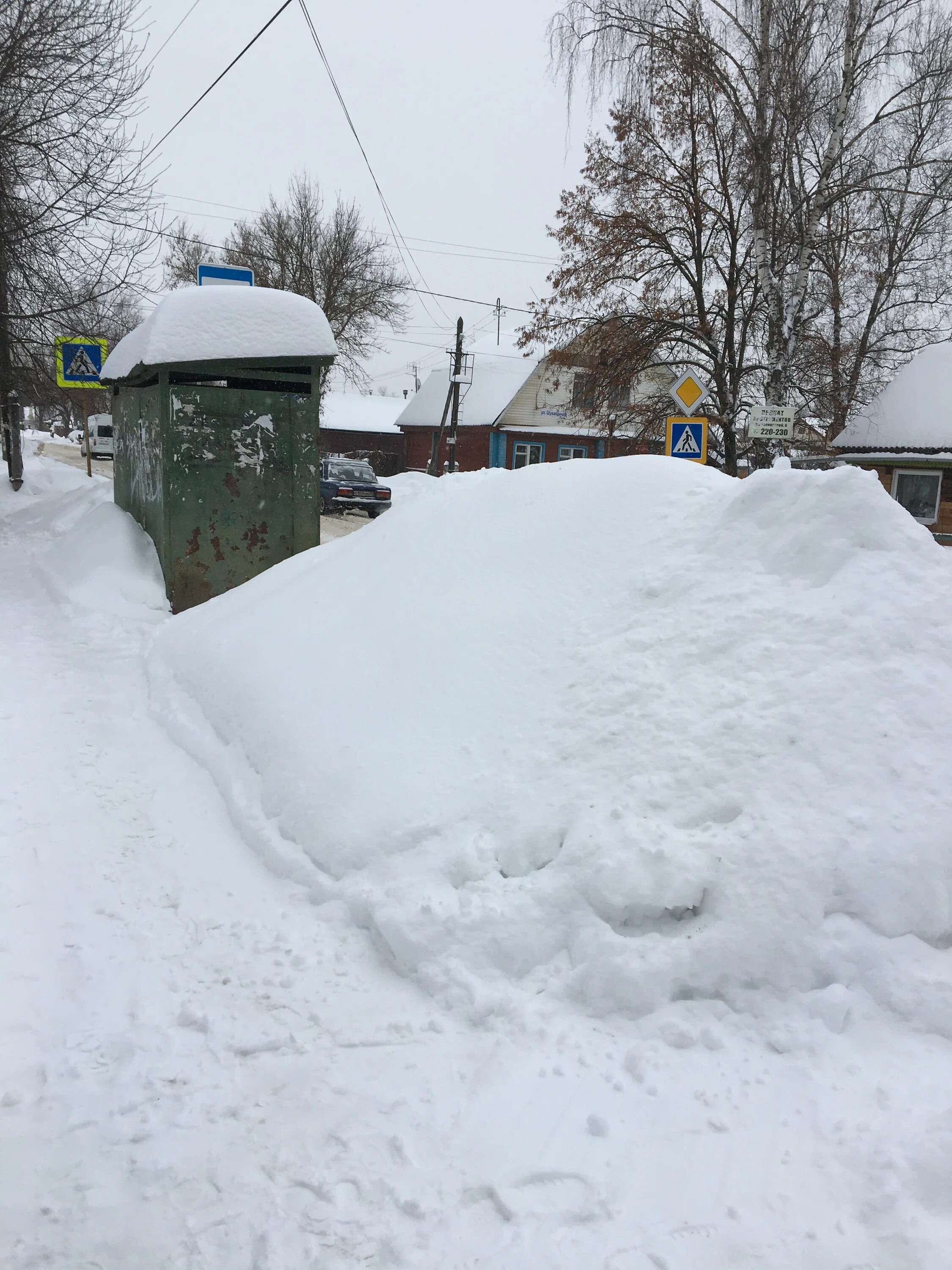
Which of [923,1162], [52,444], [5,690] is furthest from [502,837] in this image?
[52,444]

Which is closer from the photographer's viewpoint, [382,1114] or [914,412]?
[382,1114]

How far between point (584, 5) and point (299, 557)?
10.4 meters

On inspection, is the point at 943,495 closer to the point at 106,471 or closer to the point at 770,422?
the point at 770,422

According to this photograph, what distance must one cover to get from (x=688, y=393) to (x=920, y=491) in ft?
31.8

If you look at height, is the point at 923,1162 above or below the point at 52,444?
below

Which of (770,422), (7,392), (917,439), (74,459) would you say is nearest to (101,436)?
(74,459)

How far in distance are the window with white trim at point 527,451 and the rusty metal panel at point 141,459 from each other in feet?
78.6

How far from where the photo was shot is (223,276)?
8.09m

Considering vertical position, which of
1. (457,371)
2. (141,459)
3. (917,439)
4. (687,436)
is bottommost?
(141,459)

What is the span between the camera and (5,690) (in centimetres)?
508

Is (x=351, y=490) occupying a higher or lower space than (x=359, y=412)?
lower

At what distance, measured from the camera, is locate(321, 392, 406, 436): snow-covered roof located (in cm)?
4447

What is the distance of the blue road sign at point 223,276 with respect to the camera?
25.8ft

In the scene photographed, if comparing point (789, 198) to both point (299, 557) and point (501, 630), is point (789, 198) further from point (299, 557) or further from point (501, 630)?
point (501, 630)
